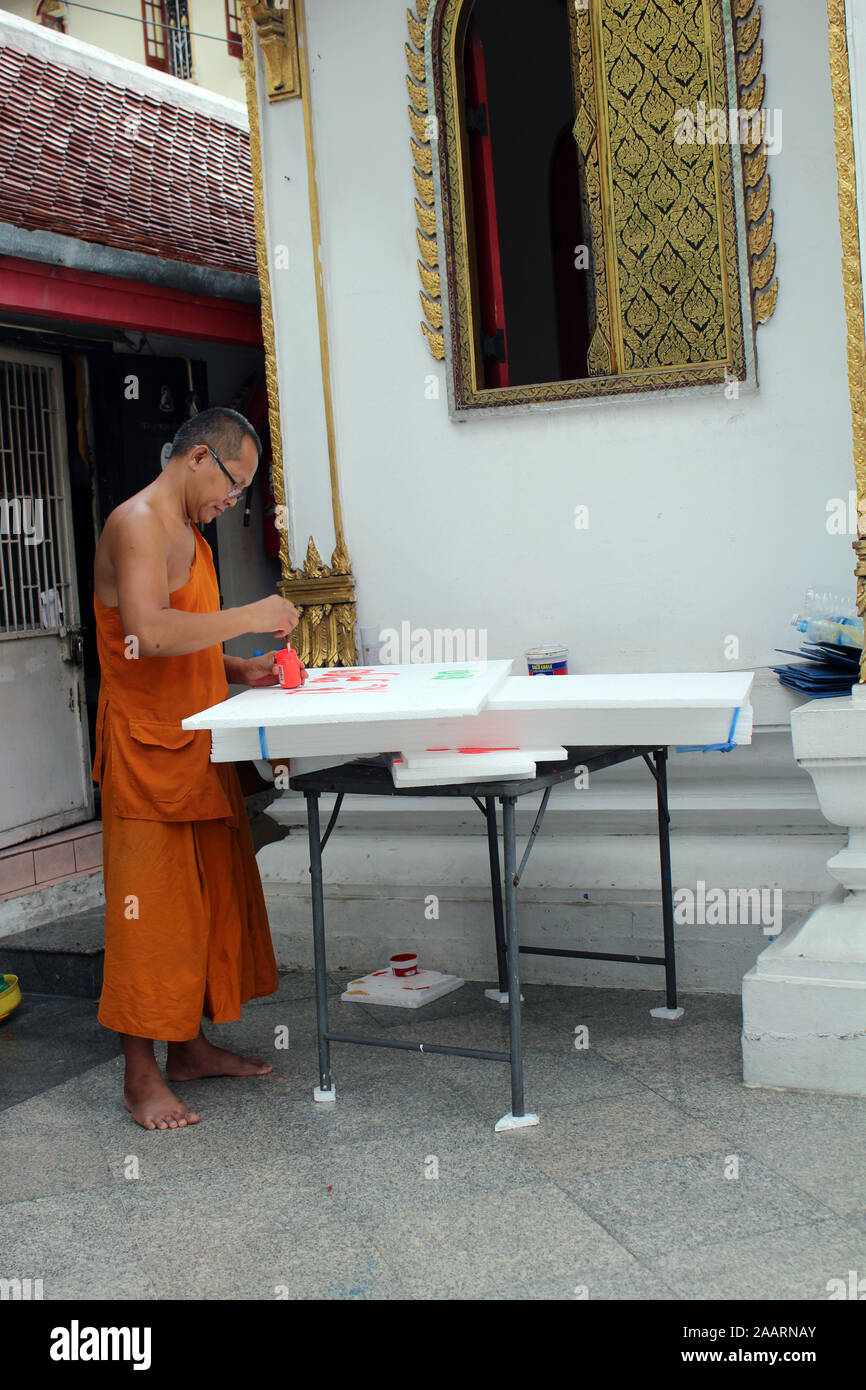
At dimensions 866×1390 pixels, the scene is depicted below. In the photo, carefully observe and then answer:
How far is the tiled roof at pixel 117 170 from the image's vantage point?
531cm

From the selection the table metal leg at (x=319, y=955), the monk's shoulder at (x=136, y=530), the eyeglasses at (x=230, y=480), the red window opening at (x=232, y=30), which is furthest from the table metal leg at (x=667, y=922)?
the red window opening at (x=232, y=30)

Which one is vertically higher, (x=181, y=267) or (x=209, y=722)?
(x=181, y=267)

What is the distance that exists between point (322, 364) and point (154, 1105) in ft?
8.78

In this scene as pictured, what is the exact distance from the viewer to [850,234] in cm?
339

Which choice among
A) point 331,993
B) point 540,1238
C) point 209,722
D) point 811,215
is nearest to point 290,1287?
point 540,1238

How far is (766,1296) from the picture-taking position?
2.41 m

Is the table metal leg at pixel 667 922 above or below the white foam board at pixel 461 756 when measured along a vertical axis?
below

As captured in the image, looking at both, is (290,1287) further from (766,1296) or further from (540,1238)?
(766,1296)

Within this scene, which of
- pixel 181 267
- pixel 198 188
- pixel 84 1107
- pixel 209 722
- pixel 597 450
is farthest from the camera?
pixel 198 188

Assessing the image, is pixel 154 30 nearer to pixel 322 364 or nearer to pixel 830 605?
pixel 322 364

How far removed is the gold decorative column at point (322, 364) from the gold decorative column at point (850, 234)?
6.43ft

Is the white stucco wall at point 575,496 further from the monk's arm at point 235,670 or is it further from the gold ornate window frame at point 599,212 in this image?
the monk's arm at point 235,670

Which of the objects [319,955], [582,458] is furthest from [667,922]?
[582,458]

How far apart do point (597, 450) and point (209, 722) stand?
1950mm
